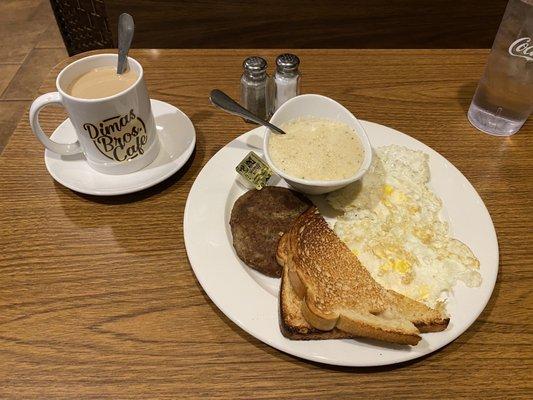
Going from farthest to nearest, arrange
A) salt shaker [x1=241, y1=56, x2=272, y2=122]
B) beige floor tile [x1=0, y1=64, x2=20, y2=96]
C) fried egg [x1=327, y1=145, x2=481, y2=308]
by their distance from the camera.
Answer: beige floor tile [x1=0, y1=64, x2=20, y2=96] → salt shaker [x1=241, y1=56, x2=272, y2=122] → fried egg [x1=327, y1=145, x2=481, y2=308]

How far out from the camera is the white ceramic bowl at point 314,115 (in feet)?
4.10

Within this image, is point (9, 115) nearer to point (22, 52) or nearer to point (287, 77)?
point (22, 52)

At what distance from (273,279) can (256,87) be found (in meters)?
0.76

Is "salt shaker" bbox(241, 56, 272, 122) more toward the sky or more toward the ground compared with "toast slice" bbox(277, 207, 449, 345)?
more toward the sky

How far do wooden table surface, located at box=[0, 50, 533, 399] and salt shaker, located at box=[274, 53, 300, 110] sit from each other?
0.71 feet

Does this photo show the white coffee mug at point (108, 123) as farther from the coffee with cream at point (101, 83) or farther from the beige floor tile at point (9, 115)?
the beige floor tile at point (9, 115)

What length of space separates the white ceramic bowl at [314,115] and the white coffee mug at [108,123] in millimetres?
376

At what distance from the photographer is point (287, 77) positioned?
1.61 m

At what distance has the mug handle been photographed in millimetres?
1237

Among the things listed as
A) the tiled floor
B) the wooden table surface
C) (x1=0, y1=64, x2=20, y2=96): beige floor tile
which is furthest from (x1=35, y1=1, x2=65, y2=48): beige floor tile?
the wooden table surface

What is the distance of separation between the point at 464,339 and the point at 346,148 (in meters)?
0.62

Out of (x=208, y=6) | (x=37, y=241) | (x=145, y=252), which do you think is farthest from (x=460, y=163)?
(x=208, y=6)

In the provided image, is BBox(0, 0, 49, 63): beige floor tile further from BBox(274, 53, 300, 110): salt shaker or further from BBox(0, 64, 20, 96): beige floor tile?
BBox(274, 53, 300, 110): salt shaker

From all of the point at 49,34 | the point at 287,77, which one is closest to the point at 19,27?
the point at 49,34
